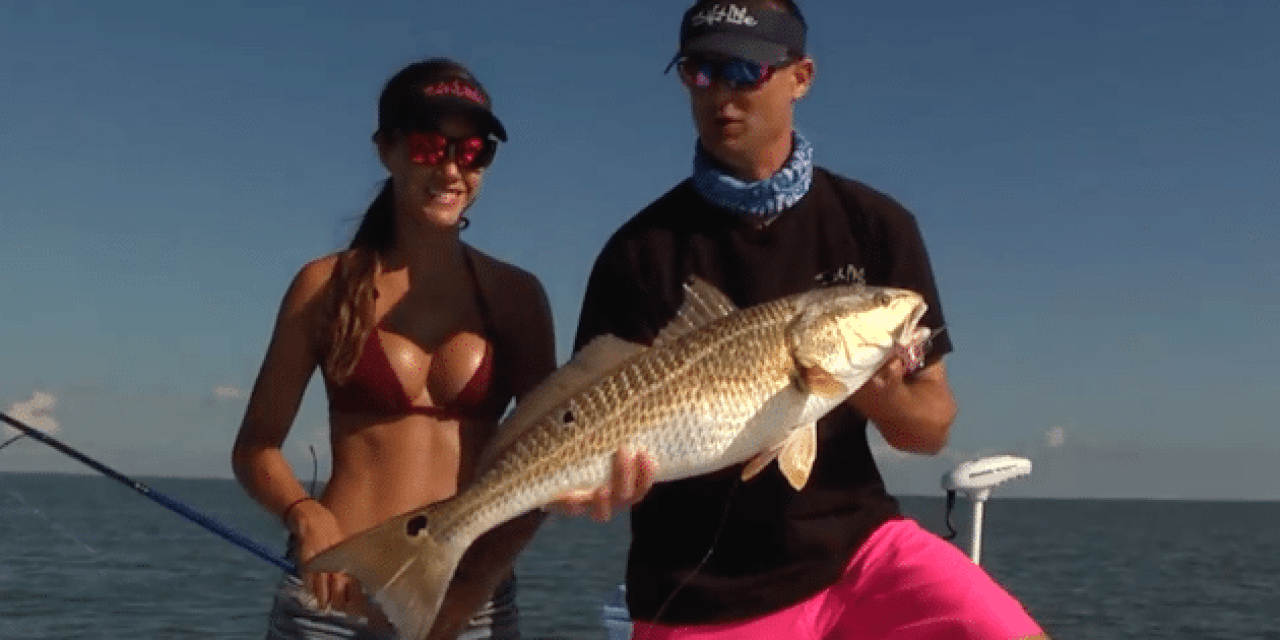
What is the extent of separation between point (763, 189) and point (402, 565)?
1.88m

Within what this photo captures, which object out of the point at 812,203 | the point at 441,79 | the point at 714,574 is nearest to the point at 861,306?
the point at 812,203

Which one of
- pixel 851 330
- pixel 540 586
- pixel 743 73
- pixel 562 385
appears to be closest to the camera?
pixel 851 330

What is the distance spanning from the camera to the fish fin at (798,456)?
463 centimetres

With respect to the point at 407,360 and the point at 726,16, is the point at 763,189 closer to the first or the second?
the point at 726,16

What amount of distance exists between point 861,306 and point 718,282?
76 centimetres

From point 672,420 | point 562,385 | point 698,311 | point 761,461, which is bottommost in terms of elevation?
point 761,461

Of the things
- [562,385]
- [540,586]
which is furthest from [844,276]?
[540,586]

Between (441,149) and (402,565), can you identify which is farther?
Answer: (441,149)

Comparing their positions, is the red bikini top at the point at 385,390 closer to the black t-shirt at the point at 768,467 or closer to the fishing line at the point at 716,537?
the black t-shirt at the point at 768,467

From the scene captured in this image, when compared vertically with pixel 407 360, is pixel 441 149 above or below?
above

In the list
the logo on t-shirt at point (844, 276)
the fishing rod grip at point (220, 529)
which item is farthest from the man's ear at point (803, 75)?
the fishing rod grip at point (220, 529)

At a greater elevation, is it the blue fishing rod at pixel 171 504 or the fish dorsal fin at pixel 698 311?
the fish dorsal fin at pixel 698 311

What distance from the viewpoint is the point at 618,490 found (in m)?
4.55

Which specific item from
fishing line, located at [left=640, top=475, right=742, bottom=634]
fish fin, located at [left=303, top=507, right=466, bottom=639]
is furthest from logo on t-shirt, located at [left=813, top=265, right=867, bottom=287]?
fish fin, located at [left=303, top=507, right=466, bottom=639]
